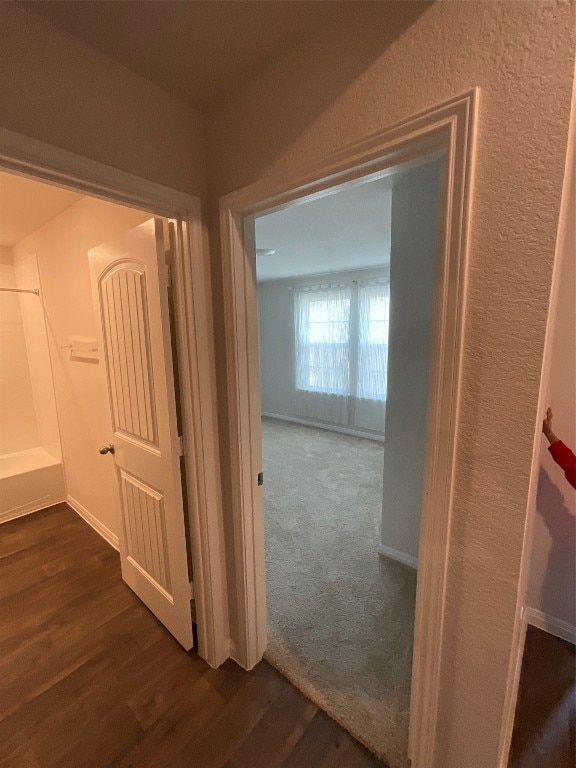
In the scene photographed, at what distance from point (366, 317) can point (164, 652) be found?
421 cm

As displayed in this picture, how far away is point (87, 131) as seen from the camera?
1028 millimetres

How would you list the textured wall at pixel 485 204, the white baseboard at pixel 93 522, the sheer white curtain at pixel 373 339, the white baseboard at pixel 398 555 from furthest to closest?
the sheer white curtain at pixel 373 339 → the white baseboard at pixel 93 522 → the white baseboard at pixel 398 555 → the textured wall at pixel 485 204

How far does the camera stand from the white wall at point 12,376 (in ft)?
10.2

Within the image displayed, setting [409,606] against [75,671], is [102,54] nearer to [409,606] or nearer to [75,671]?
[75,671]

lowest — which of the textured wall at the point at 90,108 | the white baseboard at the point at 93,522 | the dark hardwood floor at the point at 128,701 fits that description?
the dark hardwood floor at the point at 128,701

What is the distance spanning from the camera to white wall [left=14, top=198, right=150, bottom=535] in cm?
212

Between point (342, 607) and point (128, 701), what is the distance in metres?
1.11

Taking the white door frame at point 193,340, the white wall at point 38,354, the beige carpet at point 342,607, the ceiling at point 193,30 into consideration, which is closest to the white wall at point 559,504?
the beige carpet at point 342,607

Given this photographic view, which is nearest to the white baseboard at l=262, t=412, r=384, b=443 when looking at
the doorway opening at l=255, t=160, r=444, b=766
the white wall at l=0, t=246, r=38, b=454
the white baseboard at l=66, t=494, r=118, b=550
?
the doorway opening at l=255, t=160, r=444, b=766

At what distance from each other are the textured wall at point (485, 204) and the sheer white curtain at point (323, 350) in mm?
4005

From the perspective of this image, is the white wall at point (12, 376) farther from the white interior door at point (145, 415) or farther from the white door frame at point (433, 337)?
the white door frame at point (433, 337)

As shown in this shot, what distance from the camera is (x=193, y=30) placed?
95 cm

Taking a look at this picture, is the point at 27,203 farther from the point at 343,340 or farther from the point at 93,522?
the point at 343,340

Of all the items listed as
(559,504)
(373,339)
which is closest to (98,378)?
(559,504)
